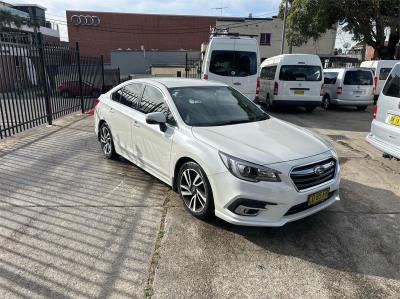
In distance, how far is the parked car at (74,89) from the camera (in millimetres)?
10419

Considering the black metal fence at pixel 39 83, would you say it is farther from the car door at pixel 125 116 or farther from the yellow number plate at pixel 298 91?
the yellow number plate at pixel 298 91

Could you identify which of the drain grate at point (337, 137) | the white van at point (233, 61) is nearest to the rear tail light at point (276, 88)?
the white van at point (233, 61)

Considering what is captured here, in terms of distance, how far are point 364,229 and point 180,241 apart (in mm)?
2120

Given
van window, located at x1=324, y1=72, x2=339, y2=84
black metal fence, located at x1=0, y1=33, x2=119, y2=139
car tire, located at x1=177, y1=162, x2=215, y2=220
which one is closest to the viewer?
car tire, located at x1=177, y1=162, x2=215, y2=220

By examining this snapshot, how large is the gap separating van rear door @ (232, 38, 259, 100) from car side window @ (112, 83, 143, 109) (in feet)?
19.2

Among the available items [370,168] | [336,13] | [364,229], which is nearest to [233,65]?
[370,168]

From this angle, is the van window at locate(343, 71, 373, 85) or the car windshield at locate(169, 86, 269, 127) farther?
the van window at locate(343, 71, 373, 85)

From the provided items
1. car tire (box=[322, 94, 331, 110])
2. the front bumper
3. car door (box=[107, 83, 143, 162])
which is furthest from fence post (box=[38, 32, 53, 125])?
car tire (box=[322, 94, 331, 110])

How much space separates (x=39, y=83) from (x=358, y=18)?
55.0 feet

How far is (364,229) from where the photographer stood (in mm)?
3662

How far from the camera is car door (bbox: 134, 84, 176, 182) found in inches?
160

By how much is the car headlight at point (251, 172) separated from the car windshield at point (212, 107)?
0.93 metres

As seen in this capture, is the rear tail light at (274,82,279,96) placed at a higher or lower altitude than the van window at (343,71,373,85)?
lower

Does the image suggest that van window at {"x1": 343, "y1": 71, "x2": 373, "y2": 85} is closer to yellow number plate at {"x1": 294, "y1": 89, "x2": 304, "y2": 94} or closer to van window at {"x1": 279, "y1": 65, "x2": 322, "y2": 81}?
van window at {"x1": 279, "y1": 65, "x2": 322, "y2": 81}
